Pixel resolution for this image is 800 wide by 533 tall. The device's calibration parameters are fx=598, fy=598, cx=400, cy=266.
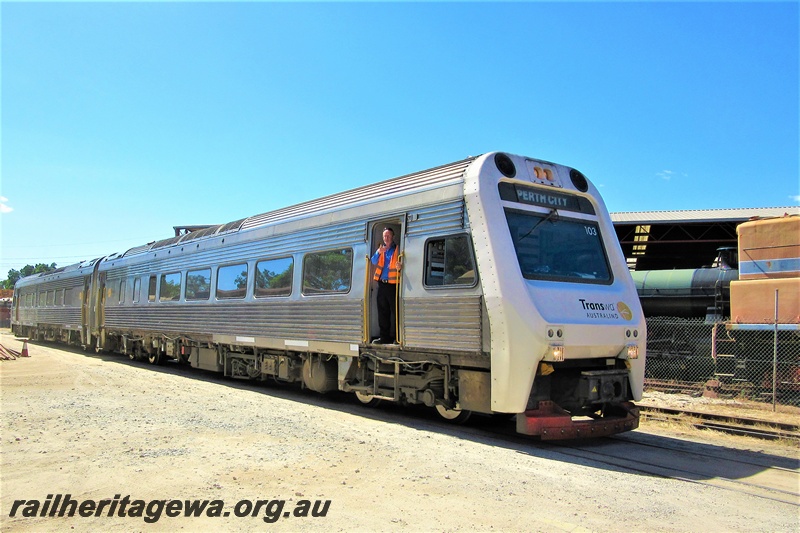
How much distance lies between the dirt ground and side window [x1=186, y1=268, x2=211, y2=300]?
4873 millimetres

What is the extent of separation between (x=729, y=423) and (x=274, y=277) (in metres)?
7.85

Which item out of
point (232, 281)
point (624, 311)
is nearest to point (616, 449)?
point (624, 311)

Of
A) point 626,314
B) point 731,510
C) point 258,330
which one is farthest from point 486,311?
point 258,330

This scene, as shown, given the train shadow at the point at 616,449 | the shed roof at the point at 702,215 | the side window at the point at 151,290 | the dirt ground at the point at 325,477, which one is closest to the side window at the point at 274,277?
the train shadow at the point at 616,449

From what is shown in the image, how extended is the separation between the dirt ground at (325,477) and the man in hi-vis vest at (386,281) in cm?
132

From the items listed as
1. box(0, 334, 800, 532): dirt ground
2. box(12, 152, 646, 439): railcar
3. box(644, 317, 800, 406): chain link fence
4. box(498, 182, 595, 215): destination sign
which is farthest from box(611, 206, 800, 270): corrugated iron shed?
box(0, 334, 800, 532): dirt ground

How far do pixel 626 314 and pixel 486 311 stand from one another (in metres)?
1.97

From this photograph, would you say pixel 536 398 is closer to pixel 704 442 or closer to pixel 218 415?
pixel 704 442

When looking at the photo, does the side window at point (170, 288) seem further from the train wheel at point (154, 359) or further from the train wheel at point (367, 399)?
the train wheel at point (367, 399)

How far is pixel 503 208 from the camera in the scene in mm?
7125

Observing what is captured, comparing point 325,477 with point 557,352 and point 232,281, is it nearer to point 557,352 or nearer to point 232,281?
point 557,352

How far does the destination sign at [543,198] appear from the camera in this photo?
24.1 feet

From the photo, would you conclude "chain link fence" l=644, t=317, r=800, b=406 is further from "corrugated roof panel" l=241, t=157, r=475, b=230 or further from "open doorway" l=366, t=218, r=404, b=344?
"corrugated roof panel" l=241, t=157, r=475, b=230

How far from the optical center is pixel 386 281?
27.6ft
